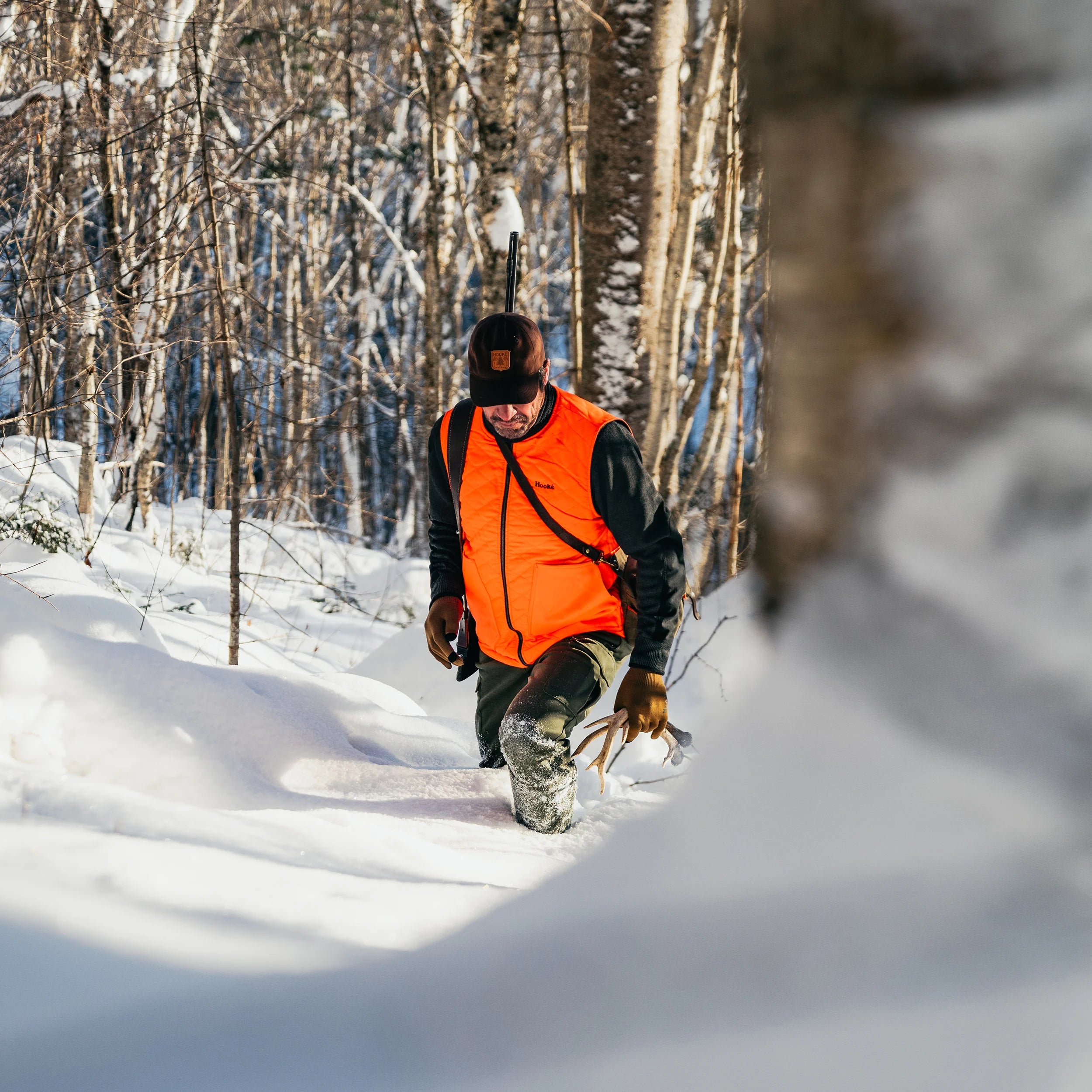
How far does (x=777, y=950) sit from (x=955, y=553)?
0.38 meters

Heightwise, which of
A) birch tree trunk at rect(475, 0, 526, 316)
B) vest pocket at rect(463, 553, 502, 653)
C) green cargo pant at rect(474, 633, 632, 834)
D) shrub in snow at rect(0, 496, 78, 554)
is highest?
birch tree trunk at rect(475, 0, 526, 316)

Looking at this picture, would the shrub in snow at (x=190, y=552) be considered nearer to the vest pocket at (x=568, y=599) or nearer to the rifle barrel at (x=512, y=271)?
the rifle barrel at (x=512, y=271)

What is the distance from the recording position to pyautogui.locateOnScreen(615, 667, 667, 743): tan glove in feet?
8.50

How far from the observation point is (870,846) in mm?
812

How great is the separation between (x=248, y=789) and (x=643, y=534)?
1.34 meters

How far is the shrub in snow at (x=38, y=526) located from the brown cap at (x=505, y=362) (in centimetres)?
387

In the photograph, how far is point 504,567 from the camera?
9.12ft

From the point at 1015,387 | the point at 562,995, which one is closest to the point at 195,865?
the point at 562,995

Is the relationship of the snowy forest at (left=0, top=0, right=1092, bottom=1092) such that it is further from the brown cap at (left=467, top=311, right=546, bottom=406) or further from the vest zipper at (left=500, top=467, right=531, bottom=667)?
the brown cap at (left=467, top=311, right=546, bottom=406)

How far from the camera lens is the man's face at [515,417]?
262 cm

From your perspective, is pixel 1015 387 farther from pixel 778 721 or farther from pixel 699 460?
pixel 699 460

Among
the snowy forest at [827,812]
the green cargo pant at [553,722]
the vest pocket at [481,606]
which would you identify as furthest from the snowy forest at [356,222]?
the vest pocket at [481,606]

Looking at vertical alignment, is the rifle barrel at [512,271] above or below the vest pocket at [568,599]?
above

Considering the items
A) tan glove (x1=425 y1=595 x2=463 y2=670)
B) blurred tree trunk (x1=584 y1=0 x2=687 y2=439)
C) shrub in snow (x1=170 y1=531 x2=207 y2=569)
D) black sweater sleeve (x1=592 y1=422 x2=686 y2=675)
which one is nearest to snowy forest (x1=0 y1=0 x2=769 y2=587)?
blurred tree trunk (x1=584 y1=0 x2=687 y2=439)
